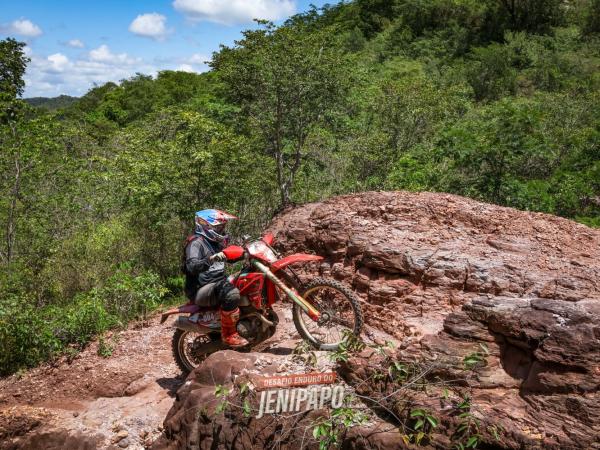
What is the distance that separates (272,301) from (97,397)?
2.68 metres

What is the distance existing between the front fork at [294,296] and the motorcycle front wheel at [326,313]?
0.08 metres

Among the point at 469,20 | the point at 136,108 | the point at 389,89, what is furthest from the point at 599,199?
the point at 136,108

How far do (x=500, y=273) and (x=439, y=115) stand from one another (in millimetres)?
11917

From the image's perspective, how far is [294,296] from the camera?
543 centimetres

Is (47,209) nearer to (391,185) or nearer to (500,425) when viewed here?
(391,185)

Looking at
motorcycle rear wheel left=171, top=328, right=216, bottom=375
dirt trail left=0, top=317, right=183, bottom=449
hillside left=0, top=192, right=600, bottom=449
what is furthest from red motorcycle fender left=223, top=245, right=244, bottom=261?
dirt trail left=0, top=317, right=183, bottom=449

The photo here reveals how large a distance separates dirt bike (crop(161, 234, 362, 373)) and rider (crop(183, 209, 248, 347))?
0.11m

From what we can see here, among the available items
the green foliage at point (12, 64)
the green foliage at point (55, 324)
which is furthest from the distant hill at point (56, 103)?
the green foliage at point (55, 324)

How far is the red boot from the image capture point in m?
5.61

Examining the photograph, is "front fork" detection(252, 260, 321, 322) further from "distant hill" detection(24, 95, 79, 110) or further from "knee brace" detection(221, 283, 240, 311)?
"distant hill" detection(24, 95, 79, 110)

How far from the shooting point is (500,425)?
352 centimetres

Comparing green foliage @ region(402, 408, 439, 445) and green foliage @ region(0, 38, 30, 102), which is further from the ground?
green foliage @ region(0, 38, 30, 102)

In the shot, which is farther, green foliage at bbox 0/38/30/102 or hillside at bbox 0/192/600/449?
green foliage at bbox 0/38/30/102

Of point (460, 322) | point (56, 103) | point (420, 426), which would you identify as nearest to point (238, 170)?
point (460, 322)
